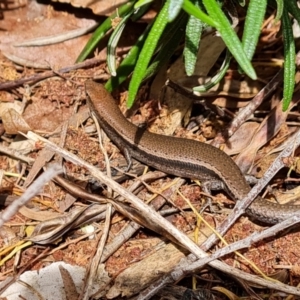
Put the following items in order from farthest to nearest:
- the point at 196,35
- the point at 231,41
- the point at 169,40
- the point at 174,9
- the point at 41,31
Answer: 1. the point at 41,31
2. the point at 169,40
3. the point at 196,35
4. the point at 231,41
5. the point at 174,9

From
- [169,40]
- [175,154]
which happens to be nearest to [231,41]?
[169,40]

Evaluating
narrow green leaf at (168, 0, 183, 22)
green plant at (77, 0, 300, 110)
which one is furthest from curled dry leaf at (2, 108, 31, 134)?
narrow green leaf at (168, 0, 183, 22)

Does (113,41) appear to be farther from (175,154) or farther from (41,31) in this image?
(41,31)

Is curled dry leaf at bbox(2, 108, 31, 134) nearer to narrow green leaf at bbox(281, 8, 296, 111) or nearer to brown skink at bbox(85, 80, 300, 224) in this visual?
brown skink at bbox(85, 80, 300, 224)

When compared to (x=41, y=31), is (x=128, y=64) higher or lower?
lower

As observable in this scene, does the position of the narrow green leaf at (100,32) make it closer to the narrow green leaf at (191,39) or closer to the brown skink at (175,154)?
the brown skink at (175,154)

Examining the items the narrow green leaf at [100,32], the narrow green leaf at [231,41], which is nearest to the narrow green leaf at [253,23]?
the narrow green leaf at [231,41]

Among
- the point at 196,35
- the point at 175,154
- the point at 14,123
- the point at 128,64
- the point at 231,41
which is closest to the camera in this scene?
the point at 231,41
